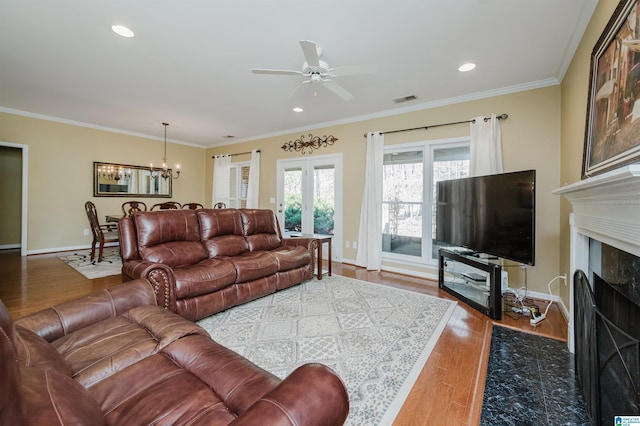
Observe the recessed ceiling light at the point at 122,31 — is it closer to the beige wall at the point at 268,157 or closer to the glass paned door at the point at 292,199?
the beige wall at the point at 268,157

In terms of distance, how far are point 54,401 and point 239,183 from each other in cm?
663

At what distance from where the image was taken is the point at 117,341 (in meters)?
1.30

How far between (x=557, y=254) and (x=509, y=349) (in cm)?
178

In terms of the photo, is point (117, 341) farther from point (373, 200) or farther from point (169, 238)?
point (373, 200)

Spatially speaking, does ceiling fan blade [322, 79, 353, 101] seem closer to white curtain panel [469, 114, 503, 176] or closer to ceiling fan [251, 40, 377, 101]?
ceiling fan [251, 40, 377, 101]

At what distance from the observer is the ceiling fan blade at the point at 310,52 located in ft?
6.79

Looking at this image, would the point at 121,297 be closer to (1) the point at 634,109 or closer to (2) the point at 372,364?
(2) the point at 372,364

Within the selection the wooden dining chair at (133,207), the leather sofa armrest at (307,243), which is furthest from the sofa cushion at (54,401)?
the wooden dining chair at (133,207)

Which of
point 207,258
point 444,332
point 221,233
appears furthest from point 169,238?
point 444,332

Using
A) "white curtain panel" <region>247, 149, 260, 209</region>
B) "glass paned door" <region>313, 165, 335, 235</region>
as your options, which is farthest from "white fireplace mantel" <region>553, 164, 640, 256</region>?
"white curtain panel" <region>247, 149, 260, 209</region>

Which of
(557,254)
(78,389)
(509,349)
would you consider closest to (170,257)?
(78,389)

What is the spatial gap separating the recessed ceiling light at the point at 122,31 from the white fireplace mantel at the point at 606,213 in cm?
364

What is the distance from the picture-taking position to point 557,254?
3.21 m

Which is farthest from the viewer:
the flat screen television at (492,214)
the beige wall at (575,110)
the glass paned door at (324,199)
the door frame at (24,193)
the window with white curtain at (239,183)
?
the window with white curtain at (239,183)
